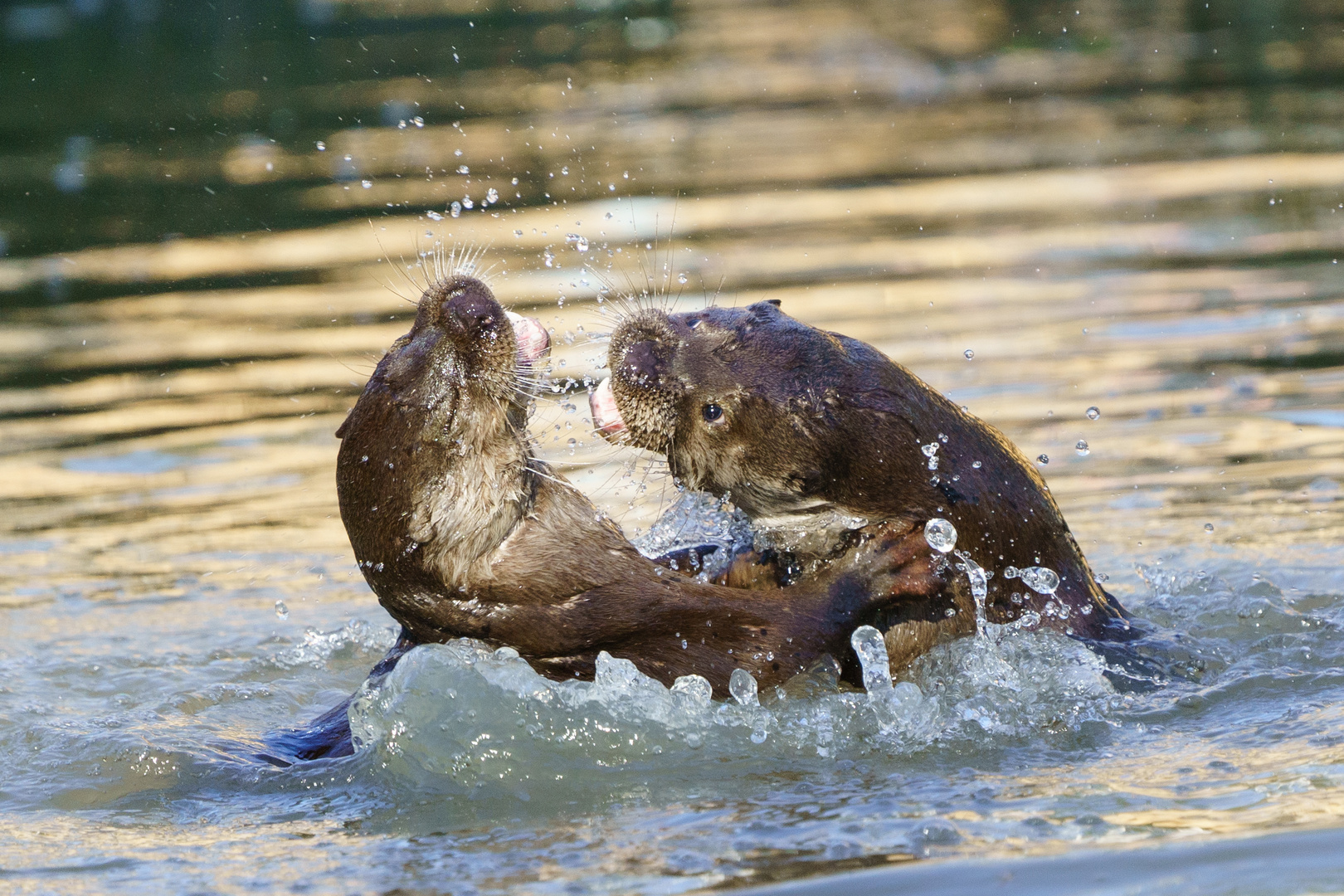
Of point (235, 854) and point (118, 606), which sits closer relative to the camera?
point (235, 854)

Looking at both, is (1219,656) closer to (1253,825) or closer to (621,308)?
(1253,825)

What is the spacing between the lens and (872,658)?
4.03 metres

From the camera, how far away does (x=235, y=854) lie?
11.8ft

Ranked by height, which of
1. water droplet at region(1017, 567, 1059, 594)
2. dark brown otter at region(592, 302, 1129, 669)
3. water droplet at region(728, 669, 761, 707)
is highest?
dark brown otter at region(592, 302, 1129, 669)

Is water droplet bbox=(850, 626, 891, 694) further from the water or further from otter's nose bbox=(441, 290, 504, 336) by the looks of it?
otter's nose bbox=(441, 290, 504, 336)

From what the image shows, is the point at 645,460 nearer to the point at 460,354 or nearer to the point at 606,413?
the point at 606,413

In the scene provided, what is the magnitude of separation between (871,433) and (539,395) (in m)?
0.81

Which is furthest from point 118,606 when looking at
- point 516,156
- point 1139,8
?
point 1139,8

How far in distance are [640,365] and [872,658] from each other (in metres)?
0.89

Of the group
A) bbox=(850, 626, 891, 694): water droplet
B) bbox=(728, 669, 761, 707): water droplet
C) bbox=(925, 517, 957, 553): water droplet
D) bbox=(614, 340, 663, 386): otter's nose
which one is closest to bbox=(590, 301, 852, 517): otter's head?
bbox=(614, 340, 663, 386): otter's nose

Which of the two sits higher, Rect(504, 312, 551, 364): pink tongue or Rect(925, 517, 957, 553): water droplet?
Rect(504, 312, 551, 364): pink tongue

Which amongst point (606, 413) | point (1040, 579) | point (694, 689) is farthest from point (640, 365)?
point (1040, 579)

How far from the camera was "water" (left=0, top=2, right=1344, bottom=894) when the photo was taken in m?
3.56

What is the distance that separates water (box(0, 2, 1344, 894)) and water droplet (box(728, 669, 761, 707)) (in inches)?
1.2
